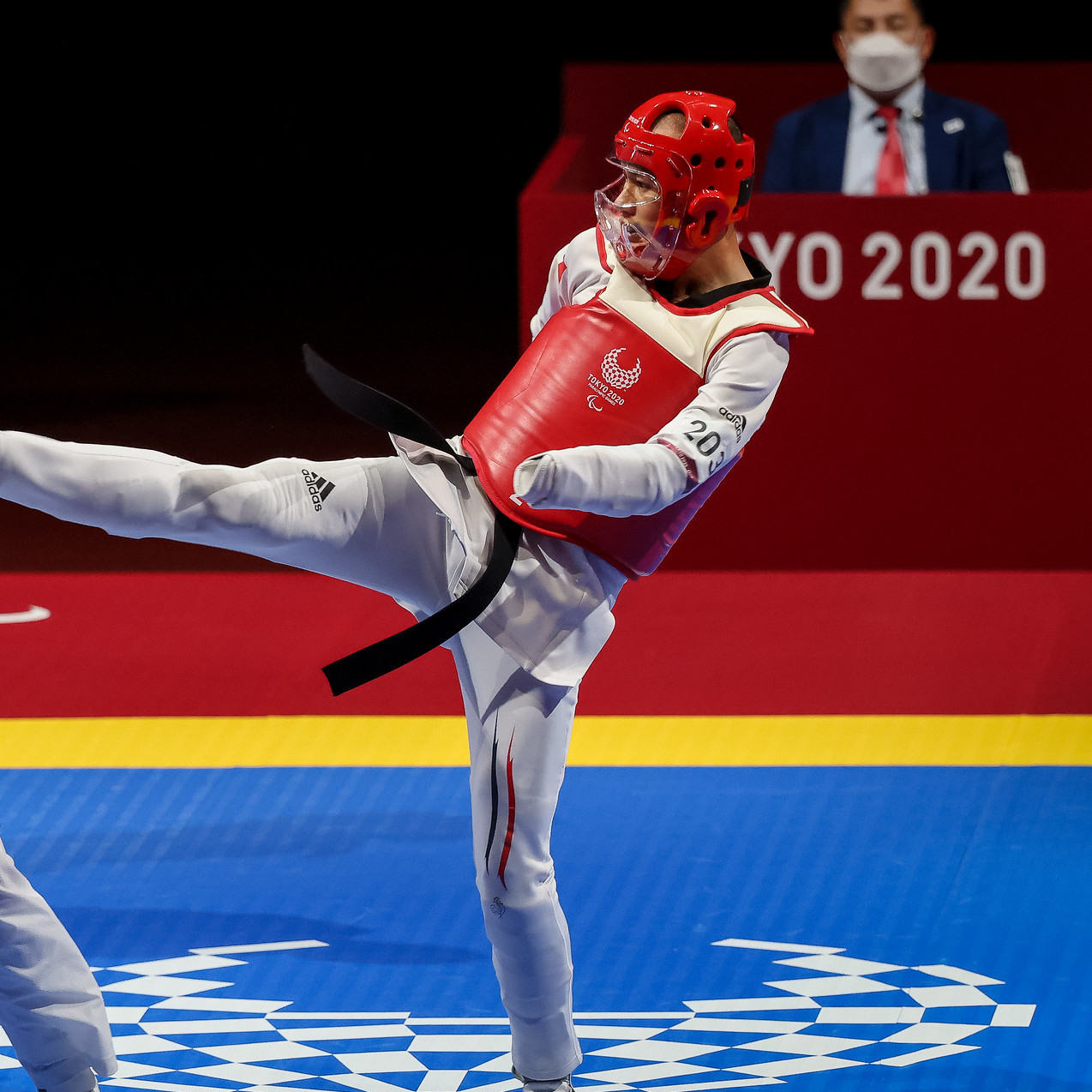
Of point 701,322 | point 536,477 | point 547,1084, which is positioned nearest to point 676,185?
point 701,322

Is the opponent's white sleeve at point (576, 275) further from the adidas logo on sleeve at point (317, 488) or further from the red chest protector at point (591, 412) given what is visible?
the adidas logo on sleeve at point (317, 488)

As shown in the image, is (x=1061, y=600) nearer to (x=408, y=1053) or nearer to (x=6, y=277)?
(x=408, y=1053)

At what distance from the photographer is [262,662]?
594cm

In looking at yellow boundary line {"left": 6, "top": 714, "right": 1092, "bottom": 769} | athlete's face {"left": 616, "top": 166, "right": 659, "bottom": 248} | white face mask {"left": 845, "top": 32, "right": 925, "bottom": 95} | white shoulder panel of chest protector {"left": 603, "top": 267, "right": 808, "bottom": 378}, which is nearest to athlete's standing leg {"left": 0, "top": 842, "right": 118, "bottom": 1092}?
white shoulder panel of chest protector {"left": 603, "top": 267, "right": 808, "bottom": 378}

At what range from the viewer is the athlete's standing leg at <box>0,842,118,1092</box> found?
3.10 metres

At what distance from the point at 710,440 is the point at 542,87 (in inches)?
467

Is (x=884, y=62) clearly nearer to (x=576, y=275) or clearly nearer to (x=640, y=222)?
(x=576, y=275)

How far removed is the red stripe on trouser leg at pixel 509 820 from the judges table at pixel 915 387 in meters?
3.91

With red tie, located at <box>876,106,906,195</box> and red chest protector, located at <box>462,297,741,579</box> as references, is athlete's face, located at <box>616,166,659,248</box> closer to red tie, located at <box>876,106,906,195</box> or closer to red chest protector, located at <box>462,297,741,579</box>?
red chest protector, located at <box>462,297,741,579</box>

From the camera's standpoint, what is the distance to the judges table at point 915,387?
699cm

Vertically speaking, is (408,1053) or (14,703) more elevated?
(14,703)

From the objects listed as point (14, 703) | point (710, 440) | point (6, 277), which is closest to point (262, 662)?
point (14, 703)

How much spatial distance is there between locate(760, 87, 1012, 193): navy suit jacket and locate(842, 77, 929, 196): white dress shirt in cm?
2

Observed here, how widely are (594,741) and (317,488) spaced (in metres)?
2.29
